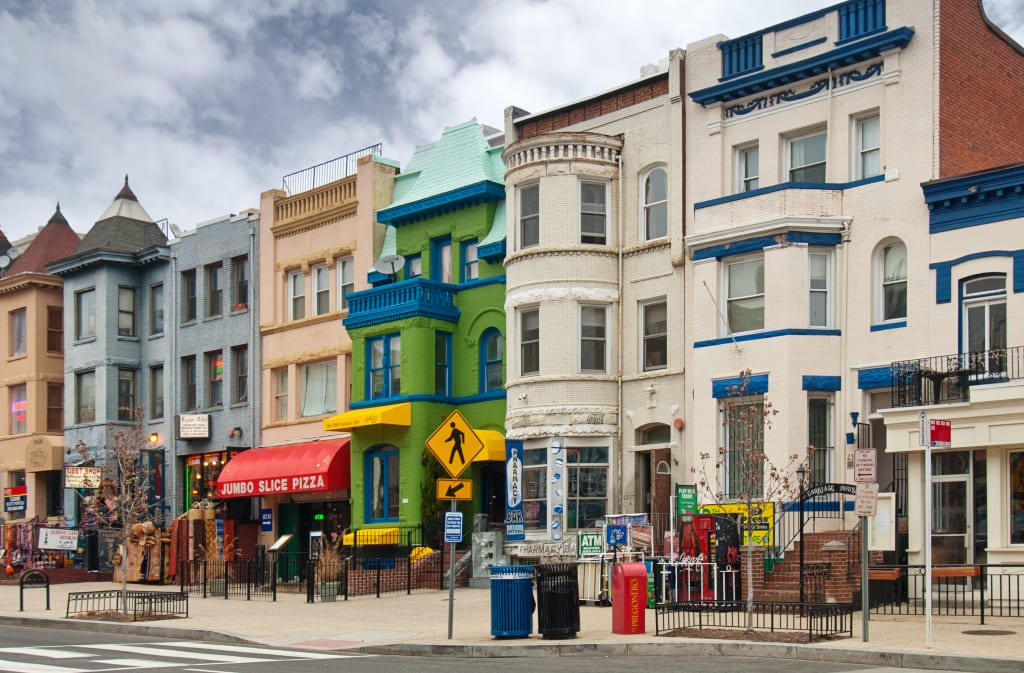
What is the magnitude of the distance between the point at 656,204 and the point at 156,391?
833 inches

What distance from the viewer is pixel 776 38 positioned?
96.2ft

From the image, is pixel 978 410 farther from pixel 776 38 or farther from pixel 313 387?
pixel 313 387

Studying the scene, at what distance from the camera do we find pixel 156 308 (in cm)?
4612

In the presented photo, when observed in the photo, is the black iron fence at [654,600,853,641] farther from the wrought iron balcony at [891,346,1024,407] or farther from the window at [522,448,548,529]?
the window at [522,448,548,529]

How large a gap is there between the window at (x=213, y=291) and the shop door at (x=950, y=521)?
25.2m

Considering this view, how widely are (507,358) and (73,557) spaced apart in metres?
18.1

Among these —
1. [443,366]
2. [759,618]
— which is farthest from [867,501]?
[443,366]

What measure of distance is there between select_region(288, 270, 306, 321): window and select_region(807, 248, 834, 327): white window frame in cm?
1761

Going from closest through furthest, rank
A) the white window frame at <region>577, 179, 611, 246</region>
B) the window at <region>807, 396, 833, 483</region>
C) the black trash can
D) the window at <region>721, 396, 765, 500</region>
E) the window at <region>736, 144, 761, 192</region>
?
the black trash can → the window at <region>721, 396, 765, 500</region> → the window at <region>807, 396, 833, 483</region> → the window at <region>736, 144, 761, 192</region> → the white window frame at <region>577, 179, 611, 246</region>

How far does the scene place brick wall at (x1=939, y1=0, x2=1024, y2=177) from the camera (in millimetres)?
26812

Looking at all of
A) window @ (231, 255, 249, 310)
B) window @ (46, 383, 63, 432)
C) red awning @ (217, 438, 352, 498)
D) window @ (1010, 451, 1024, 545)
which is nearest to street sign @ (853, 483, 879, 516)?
window @ (1010, 451, 1024, 545)

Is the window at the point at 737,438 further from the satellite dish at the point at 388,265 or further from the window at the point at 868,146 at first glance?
the satellite dish at the point at 388,265

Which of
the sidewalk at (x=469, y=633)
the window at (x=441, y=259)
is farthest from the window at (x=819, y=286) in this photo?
the window at (x=441, y=259)

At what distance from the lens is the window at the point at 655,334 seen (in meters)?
31.5
